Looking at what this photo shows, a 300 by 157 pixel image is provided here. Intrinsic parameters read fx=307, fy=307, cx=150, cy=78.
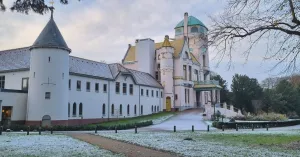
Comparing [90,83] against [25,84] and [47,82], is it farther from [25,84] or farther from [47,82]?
[25,84]

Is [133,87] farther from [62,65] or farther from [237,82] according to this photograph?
[237,82]

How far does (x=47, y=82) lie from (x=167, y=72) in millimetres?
29666

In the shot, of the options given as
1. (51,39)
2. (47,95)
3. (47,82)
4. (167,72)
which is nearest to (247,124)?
(47,95)

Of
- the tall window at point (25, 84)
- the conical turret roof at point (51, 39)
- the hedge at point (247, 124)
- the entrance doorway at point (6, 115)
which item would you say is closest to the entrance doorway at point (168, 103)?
the hedge at point (247, 124)

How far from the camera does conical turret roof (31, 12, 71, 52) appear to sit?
35281 millimetres

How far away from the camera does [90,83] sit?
4219 cm

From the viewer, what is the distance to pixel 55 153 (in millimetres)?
14008

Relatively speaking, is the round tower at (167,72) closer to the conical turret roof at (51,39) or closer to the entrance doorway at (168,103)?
the entrance doorway at (168,103)

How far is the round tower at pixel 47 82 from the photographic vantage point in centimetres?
3456

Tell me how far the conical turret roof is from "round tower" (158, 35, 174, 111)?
26685mm

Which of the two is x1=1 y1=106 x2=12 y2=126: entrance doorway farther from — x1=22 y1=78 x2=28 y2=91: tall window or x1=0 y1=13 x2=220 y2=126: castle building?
x1=22 y1=78 x2=28 y2=91: tall window

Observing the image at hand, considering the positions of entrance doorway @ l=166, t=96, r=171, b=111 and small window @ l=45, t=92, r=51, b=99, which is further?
entrance doorway @ l=166, t=96, r=171, b=111

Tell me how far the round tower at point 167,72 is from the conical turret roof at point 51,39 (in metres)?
26.7

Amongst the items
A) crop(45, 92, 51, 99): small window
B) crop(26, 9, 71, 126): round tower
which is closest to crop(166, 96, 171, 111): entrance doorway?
crop(26, 9, 71, 126): round tower
